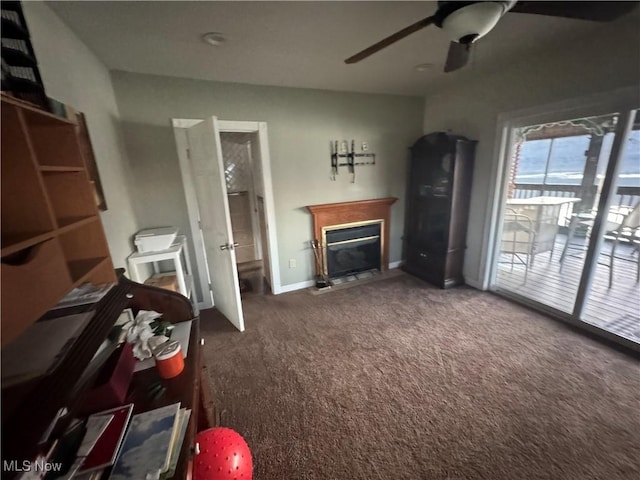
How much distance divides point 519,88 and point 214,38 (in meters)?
2.62

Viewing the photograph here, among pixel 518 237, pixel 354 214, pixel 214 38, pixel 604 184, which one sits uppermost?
pixel 214 38

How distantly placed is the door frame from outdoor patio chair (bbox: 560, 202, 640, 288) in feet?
9.70

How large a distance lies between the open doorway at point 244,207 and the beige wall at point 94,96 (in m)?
1.66

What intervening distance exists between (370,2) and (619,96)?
6.32 ft

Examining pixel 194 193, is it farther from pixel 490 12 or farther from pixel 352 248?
pixel 490 12

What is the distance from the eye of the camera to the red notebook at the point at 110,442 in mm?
667

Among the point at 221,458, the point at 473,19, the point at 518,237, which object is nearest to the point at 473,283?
the point at 518,237

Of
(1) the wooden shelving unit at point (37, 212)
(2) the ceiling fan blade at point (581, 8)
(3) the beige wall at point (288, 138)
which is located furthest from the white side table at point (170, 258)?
(2) the ceiling fan blade at point (581, 8)

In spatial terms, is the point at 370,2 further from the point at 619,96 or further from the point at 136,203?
the point at 136,203

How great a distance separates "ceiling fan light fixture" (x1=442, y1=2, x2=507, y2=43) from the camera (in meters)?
1.09

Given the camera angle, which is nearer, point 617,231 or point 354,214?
point 617,231

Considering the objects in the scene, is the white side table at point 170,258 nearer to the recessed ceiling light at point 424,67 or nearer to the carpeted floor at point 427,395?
the carpeted floor at point 427,395

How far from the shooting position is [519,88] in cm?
238

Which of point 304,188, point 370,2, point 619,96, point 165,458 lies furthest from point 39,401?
point 619,96
